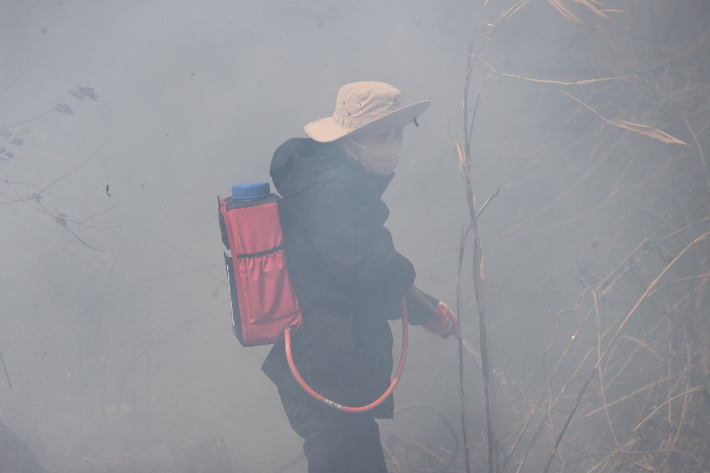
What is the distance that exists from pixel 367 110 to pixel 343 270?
1.92ft

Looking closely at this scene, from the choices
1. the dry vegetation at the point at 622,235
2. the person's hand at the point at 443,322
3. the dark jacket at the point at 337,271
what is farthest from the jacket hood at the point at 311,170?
the dry vegetation at the point at 622,235

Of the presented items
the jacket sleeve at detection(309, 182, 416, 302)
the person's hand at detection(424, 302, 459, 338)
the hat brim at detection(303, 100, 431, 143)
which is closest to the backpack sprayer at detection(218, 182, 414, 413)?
the jacket sleeve at detection(309, 182, 416, 302)

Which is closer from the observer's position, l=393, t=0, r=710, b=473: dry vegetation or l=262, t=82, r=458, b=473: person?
l=262, t=82, r=458, b=473: person

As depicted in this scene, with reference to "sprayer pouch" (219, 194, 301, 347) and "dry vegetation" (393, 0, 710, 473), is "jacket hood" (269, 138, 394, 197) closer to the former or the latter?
"sprayer pouch" (219, 194, 301, 347)

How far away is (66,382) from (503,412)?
258 cm

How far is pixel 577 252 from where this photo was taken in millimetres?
2195

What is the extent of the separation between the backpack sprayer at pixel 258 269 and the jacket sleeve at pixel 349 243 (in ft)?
0.52

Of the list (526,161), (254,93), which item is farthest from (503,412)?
(254,93)

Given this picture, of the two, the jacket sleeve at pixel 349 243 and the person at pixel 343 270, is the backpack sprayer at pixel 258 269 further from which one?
the jacket sleeve at pixel 349 243

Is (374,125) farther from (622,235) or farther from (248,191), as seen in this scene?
(622,235)

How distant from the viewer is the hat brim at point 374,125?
1410 millimetres

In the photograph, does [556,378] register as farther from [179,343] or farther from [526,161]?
[179,343]

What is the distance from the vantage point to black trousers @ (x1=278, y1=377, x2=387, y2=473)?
1428mm

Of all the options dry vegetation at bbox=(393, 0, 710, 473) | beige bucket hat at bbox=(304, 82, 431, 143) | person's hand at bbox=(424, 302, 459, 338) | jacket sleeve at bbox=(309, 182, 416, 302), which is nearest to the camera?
jacket sleeve at bbox=(309, 182, 416, 302)
